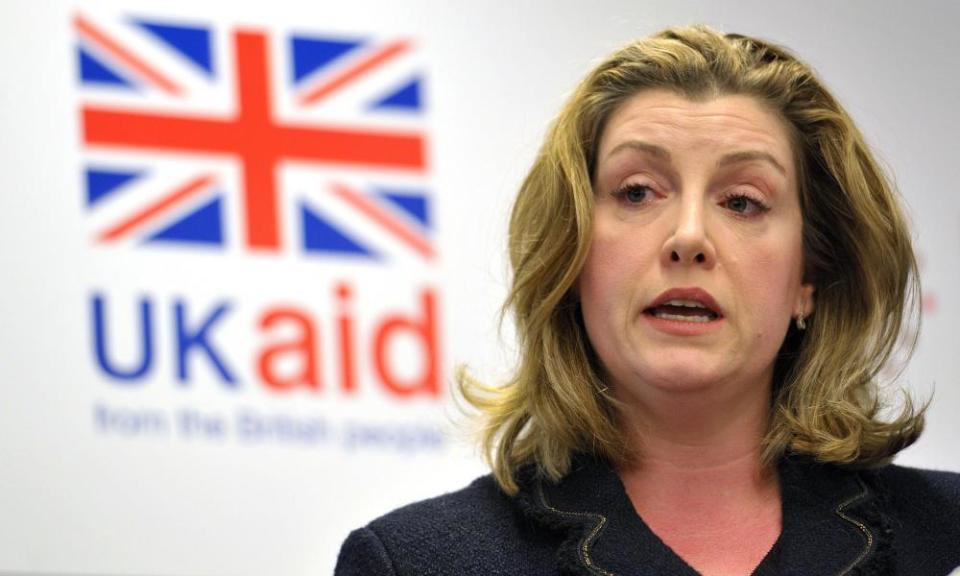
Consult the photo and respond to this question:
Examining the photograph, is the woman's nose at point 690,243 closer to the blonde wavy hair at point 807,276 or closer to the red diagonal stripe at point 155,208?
the blonde wavy hair at point 807,276

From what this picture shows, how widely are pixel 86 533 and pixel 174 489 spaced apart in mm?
157

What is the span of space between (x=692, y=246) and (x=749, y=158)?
0.16m

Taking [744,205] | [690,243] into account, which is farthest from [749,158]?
[690,243]

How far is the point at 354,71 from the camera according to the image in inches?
106

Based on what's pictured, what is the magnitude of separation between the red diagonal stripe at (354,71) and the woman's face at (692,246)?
3.43 ft

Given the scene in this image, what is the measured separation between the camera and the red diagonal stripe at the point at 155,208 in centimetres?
255

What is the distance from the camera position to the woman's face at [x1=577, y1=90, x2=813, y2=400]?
1.59 metres

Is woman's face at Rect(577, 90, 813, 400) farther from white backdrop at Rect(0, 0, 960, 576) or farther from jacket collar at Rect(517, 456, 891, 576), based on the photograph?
white backdrop at Rect(0, 0, 960, 576)

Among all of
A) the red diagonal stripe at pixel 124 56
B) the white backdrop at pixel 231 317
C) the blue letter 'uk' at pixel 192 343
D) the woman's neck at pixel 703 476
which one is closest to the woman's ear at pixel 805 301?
the woman's neck at pixel 703 476

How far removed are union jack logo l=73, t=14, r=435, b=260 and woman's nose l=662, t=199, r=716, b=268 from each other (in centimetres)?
112

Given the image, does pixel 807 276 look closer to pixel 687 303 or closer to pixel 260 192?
pixel 687 303

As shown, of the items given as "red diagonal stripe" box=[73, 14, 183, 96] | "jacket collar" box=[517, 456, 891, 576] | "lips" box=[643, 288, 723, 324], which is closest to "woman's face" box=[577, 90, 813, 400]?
"lips" box=[643, 288, 723, 324]

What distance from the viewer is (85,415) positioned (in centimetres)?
248

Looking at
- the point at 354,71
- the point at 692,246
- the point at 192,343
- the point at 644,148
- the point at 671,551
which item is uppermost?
the point at 354,71
